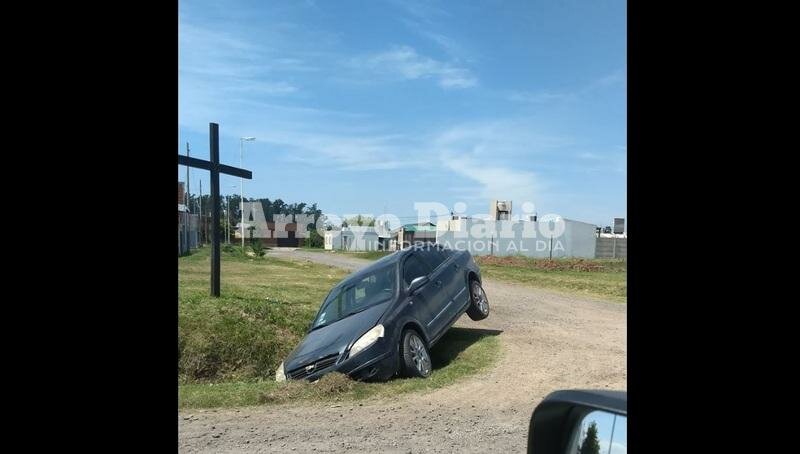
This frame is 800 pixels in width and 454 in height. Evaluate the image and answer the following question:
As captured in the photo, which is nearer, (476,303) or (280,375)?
(280,375)

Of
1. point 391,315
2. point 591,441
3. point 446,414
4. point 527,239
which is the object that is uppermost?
point 527,239

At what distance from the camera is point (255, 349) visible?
553 centimetres

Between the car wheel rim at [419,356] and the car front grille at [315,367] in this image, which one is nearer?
the car front grille at [315,367]

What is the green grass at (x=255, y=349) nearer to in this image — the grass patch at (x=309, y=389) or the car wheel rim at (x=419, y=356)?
the grass patch at (x=309, y=389)

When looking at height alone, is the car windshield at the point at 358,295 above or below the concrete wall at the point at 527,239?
below

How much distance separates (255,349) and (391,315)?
67.7 inches

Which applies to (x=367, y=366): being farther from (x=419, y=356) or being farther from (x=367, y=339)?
(x=419, y=356)

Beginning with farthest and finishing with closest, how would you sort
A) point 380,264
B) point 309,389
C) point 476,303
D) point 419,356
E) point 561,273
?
point 561,273, point 476,303, point 380,264, point 419,356, point 309,389

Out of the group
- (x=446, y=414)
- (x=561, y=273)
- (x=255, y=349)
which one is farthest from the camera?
(x=561, y=273)

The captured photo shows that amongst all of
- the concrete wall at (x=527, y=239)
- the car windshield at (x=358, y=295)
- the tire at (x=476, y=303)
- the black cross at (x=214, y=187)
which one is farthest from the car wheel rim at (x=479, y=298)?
the black cross at (x=214, y=187)

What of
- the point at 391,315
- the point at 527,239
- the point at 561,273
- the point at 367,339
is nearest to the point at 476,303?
the point at 391,315

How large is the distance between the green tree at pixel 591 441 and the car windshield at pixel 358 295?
13.5 feet

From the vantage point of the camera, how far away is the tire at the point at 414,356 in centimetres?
475
